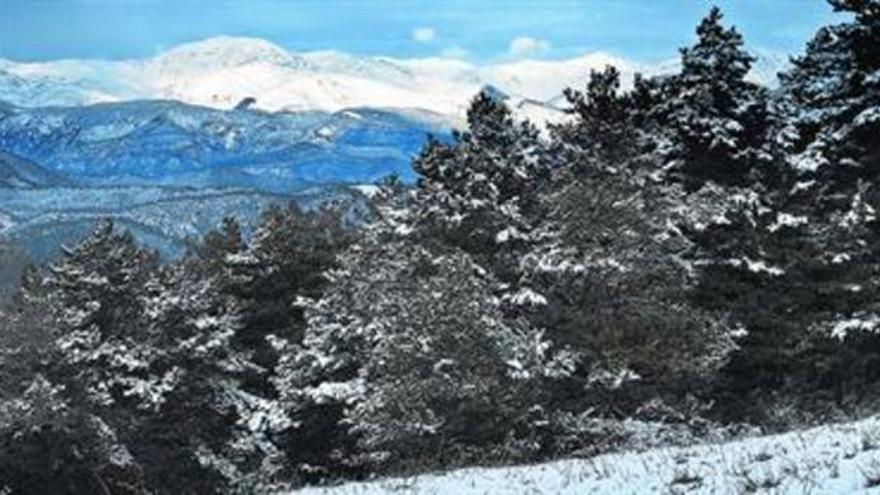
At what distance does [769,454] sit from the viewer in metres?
15.0

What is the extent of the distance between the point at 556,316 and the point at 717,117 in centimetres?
762

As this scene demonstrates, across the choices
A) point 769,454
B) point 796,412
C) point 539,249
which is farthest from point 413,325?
point 769,454

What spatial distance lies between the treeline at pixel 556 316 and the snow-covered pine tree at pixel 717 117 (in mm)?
72

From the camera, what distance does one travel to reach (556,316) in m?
38.1

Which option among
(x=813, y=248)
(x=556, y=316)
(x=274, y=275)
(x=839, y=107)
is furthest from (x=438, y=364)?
(x=274, y=275)

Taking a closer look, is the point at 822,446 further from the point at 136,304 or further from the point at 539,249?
the point at 136,304

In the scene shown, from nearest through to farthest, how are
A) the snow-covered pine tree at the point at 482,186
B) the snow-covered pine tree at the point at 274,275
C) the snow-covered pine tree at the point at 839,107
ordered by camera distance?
the snow-covered pine tree at the point at 839,107 → the snow-covered pine tree at the point at 482,186 → the snow-covered pine tree at the point at 274,275

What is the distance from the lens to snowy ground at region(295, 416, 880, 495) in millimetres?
12664

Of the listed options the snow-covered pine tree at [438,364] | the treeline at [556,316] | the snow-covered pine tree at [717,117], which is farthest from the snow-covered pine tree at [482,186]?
the snow-covered pine tree at [717,117]

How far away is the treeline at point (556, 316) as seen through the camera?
112ft

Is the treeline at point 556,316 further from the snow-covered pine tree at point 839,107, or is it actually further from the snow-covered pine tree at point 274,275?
the snow-covered pine tree at point 274,275

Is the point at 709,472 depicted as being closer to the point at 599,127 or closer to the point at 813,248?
the point at 813,248

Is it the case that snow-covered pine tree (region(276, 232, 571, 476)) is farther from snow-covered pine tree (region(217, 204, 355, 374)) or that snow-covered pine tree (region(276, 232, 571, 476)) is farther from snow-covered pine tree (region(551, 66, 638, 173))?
snow-covered pine tree (region(217, 204, 355, 374))

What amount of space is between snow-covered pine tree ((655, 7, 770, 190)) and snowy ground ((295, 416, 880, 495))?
20.1 metres
